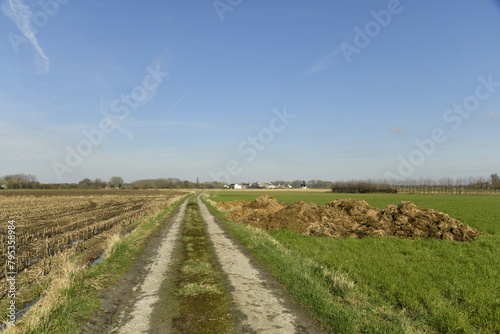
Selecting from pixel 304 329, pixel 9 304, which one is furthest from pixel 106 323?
pixel 304 329

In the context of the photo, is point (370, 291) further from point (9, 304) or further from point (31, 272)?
point (31, 272)

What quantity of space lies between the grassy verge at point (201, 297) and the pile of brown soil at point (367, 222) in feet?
34.1

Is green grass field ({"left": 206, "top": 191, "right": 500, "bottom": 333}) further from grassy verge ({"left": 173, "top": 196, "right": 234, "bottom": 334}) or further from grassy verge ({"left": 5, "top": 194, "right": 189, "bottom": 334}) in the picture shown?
grassy verge ({"left": 5, "top": 194, "right": 189, "bottom": 334})

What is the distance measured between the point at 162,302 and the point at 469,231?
1868cm

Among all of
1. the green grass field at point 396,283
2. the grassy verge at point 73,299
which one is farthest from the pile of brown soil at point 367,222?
the grassy verge at point 73,299

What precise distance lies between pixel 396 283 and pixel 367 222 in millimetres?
13105

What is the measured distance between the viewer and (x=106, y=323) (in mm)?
6586

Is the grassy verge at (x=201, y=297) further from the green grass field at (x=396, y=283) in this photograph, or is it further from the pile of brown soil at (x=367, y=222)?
the pile of brown soil at (x=367, y=222)

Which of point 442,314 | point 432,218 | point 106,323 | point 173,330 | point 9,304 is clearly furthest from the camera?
point 432,218

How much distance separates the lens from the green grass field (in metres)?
6.92

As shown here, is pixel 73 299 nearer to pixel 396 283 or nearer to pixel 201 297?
pixel 201 297

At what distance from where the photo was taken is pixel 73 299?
7.76 metres

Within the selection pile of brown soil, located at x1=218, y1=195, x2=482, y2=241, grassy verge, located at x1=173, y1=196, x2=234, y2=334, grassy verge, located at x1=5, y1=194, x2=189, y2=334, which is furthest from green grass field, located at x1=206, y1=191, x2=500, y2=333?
grassy verge, located at x1=5, y1=194, x2=189, y2=334

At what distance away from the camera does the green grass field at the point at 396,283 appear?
272 inches
